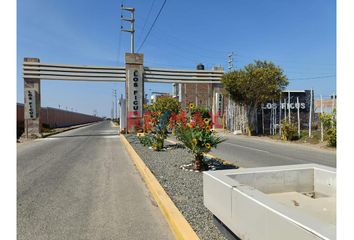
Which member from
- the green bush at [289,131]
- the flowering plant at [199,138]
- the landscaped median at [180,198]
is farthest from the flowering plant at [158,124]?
the green bush at [289,131]

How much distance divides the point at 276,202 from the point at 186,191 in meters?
3.34

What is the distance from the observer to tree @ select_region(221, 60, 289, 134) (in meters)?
23.6

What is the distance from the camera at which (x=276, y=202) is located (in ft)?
9.45

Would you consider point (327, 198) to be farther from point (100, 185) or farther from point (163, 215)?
point (100, 185)

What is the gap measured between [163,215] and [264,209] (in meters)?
2.61

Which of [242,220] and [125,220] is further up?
[242,220]

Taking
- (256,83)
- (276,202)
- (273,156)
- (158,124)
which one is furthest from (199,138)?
(256,83)

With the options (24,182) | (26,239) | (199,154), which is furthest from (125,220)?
(24,182)

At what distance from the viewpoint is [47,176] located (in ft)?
28.3

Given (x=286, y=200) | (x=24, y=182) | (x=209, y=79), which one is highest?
(x=209, y=79)

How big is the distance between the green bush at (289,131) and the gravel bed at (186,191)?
39.5 feet

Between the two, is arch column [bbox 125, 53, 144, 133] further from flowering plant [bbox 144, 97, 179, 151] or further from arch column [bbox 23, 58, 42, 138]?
flowering plant [bbox 144, 97, 179, 151]

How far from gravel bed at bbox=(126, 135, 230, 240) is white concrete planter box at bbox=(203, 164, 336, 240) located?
1.08 ft

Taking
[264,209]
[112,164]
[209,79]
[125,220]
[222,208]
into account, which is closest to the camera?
[264,209]
